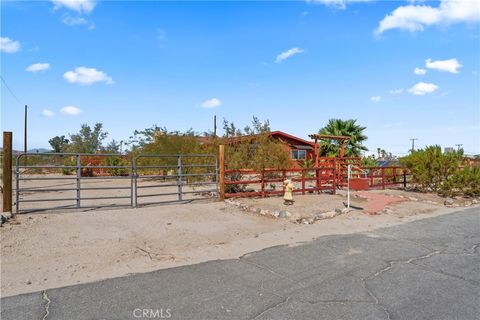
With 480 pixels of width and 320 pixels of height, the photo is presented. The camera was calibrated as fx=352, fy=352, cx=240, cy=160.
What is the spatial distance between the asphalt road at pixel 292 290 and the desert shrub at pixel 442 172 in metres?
10.0

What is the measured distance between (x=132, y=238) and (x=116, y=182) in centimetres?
1582

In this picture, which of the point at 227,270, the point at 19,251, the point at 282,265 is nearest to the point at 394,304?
the point at 282,265

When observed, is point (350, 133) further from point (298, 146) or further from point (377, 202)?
point (377, 202)

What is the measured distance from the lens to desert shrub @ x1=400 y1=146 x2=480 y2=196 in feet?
50.1

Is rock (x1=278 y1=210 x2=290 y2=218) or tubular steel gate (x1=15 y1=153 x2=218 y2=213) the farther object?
tubular steel gate (x1=15 y1=153 x2=218 y2=213)

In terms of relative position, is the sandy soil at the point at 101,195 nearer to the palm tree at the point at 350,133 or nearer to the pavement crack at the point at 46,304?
the pavement crack at the point at 46,304

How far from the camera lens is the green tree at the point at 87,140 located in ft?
137

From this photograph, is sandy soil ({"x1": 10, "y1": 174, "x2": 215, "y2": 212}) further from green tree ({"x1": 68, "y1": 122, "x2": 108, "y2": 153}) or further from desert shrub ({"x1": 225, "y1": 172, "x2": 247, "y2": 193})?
green tree ({"x1": 68, "y1": 122, "x2": 108, "y2": 153})

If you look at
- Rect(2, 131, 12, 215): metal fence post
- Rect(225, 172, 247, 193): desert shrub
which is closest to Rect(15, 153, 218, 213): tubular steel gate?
Rect(2, 131, 12, 215): metal fence post

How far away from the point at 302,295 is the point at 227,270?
1.38 meters

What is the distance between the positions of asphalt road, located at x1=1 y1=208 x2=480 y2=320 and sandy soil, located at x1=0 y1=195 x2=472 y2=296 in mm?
506

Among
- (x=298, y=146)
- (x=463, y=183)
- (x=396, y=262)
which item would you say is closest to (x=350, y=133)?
(x=298, y=146)

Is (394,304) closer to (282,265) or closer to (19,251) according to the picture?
(282,265)

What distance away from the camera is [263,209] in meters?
10.4
